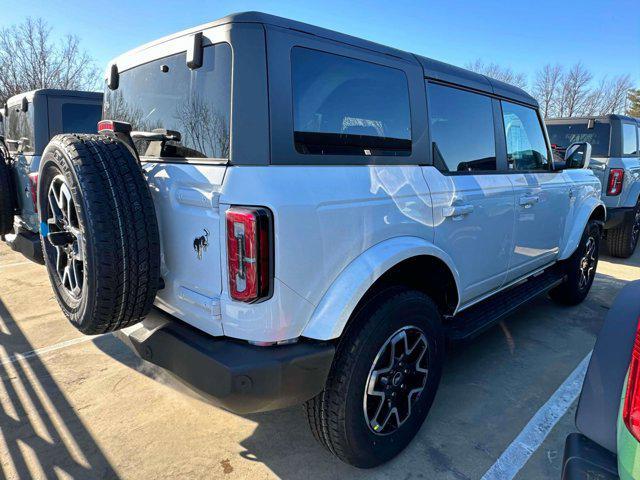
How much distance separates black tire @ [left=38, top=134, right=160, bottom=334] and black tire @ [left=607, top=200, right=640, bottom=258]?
7.46 meters

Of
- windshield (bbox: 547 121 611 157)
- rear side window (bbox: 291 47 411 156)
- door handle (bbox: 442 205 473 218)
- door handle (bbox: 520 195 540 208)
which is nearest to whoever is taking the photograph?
rear side window (bbox: 291 47 411 156)

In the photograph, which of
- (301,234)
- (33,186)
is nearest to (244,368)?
(301,234)

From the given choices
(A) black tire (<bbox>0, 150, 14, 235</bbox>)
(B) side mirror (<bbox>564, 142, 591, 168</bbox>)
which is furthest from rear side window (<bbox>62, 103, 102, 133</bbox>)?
(B) side mirror (<bbox>564, 142, 591, 168</bbox>)

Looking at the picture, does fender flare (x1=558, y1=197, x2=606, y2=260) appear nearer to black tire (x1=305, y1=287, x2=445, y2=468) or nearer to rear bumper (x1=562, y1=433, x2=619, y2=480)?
black tire (x1=305, y1=287, x2=445, y2=468)

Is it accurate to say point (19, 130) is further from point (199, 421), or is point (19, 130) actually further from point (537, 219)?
point (537, 219)

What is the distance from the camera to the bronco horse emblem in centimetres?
179

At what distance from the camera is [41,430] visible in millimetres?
2521

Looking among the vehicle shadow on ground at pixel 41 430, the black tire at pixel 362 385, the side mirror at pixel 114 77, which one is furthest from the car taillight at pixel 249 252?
the side mirror at pixel 114 77

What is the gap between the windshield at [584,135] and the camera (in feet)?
21.9

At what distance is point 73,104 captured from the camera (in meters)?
5.06

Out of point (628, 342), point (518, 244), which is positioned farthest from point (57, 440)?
point (518, 244)

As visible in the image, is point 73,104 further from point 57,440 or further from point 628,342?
point 628,342

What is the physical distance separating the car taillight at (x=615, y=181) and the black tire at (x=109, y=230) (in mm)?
7002

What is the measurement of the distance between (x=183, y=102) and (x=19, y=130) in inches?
177
